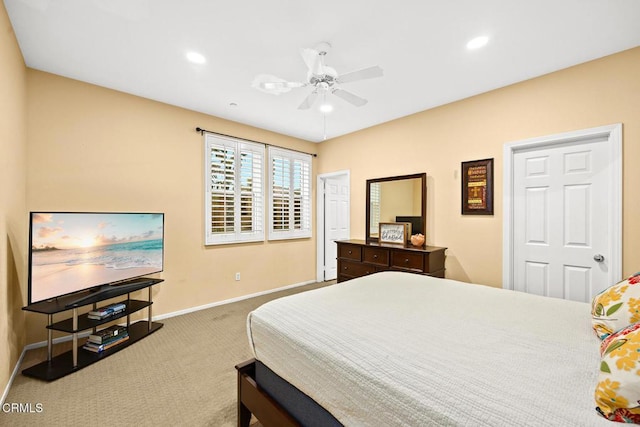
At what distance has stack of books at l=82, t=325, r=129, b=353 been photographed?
Result: 2559 millimetres

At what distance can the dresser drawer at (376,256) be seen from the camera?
362 centimetres

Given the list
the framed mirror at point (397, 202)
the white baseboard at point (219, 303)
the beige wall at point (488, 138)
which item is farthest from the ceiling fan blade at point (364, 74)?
the white baseboard at point (219, 303)

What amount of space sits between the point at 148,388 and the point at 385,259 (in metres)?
2.74

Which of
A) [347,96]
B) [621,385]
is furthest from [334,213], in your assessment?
[621,385]

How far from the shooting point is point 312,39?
87.0 inches

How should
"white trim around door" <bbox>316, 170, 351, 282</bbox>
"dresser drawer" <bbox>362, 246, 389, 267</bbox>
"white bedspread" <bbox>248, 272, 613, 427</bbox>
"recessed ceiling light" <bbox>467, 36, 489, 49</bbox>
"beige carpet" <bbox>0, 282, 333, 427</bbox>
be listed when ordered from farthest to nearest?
1. "white trim around door" <bbox>316, 170, 351, 282</bbox>
2. "dresser drawer" <bbox>362, 246, 389, 267</bbox>
3. "recessed ceiling light" <bbox>467, 36, 489, 49</bbox>
4. "beige carpet" <bbox>0, 282, 333, 427</bbox>
5. "white bedspread" <bbox>248, 272, 613, 427</bbox>

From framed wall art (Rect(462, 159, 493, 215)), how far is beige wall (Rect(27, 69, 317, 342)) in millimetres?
2976

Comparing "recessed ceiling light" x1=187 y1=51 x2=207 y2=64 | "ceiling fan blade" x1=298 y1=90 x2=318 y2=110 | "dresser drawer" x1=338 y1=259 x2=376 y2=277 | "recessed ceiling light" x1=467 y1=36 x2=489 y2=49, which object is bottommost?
"dresser drawer" x1=338 y1=259 x2=376 y2=277

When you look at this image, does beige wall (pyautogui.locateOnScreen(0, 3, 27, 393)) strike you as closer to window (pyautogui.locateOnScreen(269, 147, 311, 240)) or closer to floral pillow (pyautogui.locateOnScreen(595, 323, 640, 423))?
window (pyautogui.locateOnScreen(269, 147, 311, 240))

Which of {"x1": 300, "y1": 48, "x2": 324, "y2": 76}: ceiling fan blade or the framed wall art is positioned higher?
{"x1": 300, "y1": 48, "x2": 324, "y2": 76}: ceiling fan blade

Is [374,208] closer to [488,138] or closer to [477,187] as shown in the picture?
[477,187]

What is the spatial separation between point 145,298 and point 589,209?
479cm

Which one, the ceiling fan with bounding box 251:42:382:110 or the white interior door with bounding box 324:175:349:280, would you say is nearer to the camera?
the ceiling fan with bounding box 251:42:382:110

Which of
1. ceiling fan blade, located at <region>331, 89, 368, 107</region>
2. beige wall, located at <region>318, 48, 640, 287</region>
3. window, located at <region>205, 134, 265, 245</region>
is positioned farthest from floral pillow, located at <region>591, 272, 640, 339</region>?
window, located at <region>205, 134, 265, 245</region>
